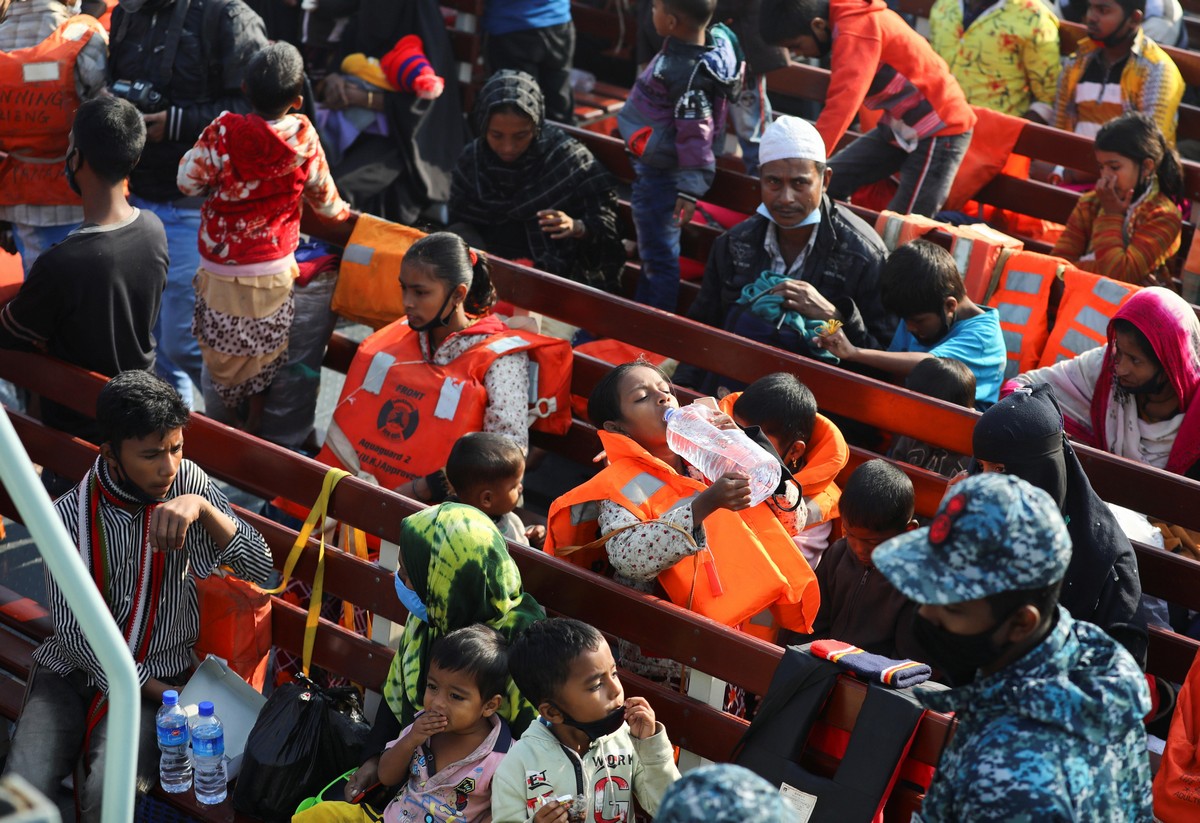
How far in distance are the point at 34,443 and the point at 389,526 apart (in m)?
1.47

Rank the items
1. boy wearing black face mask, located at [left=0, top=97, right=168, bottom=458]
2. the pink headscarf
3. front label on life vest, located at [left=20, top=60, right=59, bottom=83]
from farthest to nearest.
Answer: front label on life vest, located at [left=20, top=60, right=59, bottom=83] → boy wearing black face mask, located at [left=0, top=97, right=168, bottom=458] → the pink headscarf

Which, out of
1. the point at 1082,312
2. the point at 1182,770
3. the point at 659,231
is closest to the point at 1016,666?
the point at 1182,770

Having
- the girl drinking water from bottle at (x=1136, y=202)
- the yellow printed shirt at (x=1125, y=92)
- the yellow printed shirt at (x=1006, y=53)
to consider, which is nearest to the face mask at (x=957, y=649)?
the girl drinking water from bottle at (x=1136, y=202)

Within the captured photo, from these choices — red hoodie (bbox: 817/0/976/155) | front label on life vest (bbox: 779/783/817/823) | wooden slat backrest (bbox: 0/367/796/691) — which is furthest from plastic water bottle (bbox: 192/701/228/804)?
red hoodie (bbox: 817/0/976/155)

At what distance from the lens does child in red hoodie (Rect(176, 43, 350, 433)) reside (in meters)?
5.00

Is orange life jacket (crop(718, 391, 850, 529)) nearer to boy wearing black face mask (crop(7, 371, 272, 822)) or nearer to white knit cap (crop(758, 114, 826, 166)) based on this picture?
white knit cap (crop(758, 114, 826, 166))

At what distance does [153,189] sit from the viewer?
19.2 ft

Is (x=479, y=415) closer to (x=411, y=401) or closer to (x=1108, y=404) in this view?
(x=411, y=401)

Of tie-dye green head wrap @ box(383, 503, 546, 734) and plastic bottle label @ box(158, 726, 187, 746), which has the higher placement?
tie-dye green head wrap @ box(383, 503, 546, 734)

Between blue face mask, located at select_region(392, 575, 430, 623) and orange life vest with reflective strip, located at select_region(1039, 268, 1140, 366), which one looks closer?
blue face mask, located at select_region(392, 575, 430, 623)

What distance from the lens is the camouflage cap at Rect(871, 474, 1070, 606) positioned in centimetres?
236

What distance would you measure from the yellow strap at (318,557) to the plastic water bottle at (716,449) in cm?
99

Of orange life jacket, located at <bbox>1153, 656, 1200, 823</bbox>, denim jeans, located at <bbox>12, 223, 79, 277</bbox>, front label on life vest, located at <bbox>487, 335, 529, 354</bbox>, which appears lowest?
denim jeans, located at <bbox>12, 223, 79, 277</bbox>

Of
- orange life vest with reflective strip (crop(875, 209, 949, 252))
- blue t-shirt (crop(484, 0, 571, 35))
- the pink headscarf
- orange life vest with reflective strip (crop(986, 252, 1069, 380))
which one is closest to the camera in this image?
the pink headscarf
